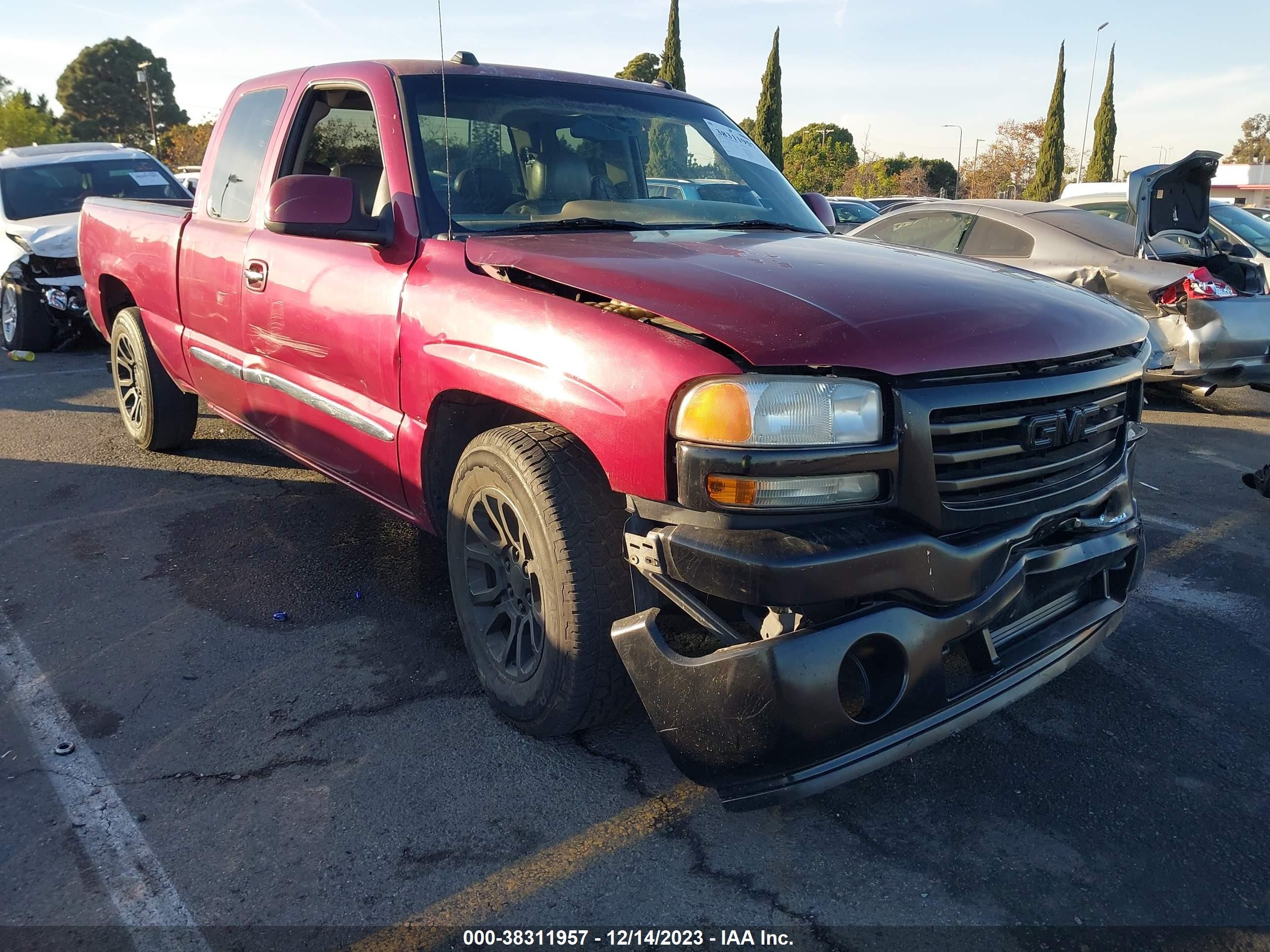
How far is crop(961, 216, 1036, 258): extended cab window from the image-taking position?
7117 mm

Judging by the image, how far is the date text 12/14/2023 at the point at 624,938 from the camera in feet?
6.55

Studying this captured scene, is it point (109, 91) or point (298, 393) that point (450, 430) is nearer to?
point (298, 393)

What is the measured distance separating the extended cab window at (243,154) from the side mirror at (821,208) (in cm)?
225

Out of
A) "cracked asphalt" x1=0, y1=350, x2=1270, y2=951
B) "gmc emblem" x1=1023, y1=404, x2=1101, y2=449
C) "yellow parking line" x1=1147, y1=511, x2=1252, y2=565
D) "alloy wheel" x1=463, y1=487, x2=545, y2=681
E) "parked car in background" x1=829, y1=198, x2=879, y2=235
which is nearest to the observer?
"cracked asphalt" x1=0, y1=350, x2=1270, y2=951

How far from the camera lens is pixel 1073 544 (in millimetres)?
2402

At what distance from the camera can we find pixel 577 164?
3.34 m

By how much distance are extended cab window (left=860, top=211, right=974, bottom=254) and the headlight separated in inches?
227

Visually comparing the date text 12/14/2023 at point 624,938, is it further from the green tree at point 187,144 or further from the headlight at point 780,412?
the green tree at point 187,144

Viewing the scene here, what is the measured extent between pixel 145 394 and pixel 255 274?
202 centimetres

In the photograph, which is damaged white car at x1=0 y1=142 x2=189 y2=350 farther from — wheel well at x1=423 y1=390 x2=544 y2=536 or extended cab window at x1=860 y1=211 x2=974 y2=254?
extended cab window at x1=860 y1=211 x2=974 y2=254

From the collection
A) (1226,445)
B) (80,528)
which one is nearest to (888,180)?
(1226,445)

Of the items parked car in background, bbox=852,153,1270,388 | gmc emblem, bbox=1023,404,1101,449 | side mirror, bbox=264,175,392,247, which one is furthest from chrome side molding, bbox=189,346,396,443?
parked car in background, bbox=852,153,1270,388

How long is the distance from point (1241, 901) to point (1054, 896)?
41cm

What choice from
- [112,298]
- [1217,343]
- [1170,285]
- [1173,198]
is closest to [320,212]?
[112,298]
